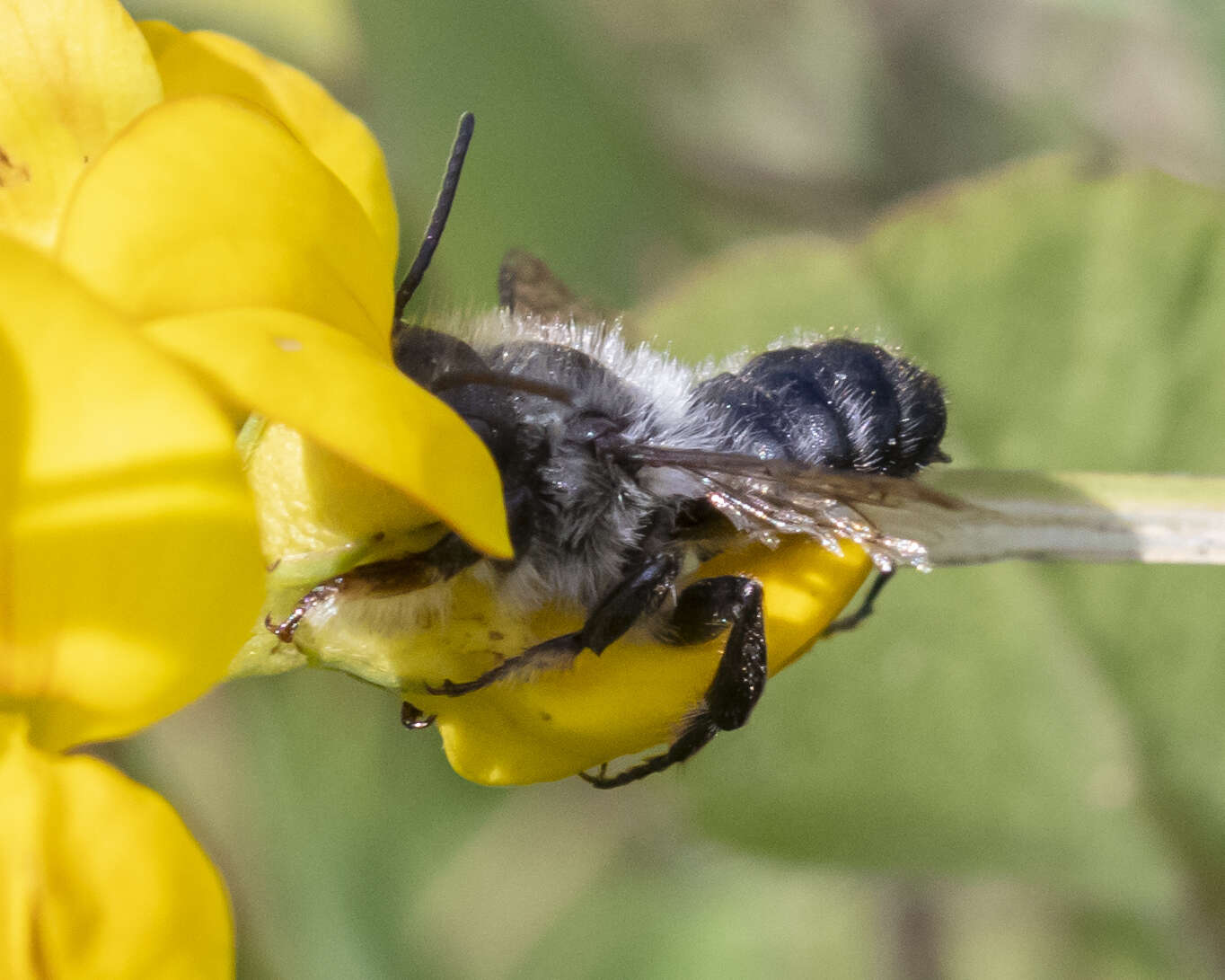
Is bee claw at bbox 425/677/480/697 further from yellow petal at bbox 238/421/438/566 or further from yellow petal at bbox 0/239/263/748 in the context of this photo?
yellow petal at bbox 0/239/263/748

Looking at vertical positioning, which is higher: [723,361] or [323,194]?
[323,194]

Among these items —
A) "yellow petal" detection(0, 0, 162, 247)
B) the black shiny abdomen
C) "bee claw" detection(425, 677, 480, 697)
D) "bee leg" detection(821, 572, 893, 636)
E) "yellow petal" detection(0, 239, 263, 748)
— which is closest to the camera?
"yellow petal" detection(0, 239, 263, 748)

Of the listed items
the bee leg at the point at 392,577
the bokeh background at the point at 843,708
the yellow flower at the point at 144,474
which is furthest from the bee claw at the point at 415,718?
the bokeh background at the point at 843,708

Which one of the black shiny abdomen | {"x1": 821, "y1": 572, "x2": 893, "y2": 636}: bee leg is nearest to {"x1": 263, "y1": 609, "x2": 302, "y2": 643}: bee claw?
the black shiny abdomen

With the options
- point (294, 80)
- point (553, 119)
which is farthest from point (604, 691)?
point (553, 119)

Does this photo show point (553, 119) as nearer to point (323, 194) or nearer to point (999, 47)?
point (999, 47)

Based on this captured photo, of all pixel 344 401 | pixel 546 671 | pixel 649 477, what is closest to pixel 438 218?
pixel 649 477

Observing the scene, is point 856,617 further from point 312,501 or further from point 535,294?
point 312,501
